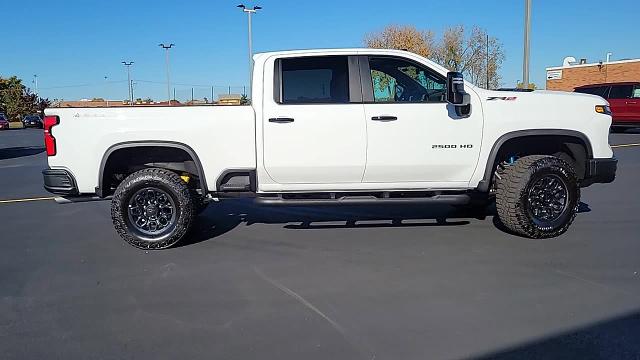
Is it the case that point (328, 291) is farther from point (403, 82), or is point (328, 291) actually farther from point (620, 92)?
point (620, 92)

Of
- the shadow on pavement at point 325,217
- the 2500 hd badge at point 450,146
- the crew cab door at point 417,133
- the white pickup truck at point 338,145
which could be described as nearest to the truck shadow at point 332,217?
the shadow on pavement at point 325,217

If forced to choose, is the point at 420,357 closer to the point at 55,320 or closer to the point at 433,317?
the point at 433,317

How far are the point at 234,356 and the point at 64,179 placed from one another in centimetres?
336

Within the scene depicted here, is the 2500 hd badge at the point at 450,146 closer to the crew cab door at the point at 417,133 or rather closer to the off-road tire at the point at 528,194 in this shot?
the crew cab door at the point at 417,133

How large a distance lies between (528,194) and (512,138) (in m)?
0.65

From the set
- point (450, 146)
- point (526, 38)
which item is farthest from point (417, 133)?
point (526, 38)

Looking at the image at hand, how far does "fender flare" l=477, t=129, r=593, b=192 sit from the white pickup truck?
1 cm

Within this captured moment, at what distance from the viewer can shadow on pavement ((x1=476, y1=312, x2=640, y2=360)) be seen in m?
3.14

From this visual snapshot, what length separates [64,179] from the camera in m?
5.48

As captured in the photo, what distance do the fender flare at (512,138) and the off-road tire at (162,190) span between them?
3281mm

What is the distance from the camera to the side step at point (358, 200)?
5.58 m

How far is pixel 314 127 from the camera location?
5445 mm

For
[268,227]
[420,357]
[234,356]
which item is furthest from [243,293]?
[268,227]

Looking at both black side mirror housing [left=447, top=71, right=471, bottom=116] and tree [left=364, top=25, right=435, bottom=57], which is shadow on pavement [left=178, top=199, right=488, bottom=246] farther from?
tree [left=364, top=25, right=435, bottom=57]
